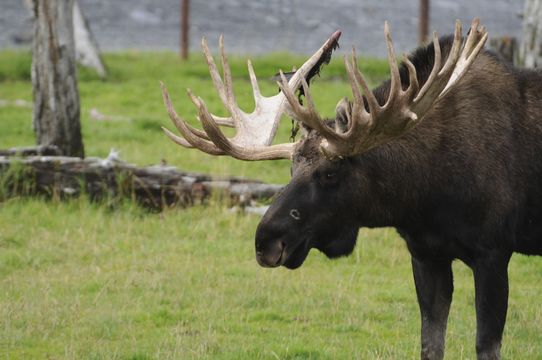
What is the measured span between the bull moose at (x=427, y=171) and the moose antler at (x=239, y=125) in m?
0.02

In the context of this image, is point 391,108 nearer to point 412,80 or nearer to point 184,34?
point 412,80

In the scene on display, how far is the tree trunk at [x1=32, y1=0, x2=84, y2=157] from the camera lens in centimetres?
1248

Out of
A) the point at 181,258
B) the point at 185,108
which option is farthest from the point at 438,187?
the point at 185,108

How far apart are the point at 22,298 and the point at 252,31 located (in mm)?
17843

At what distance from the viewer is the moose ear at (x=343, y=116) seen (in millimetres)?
6734

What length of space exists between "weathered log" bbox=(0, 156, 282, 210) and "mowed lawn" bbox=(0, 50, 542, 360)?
141 mm

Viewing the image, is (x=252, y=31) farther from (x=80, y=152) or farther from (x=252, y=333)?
(x=252, y=333)

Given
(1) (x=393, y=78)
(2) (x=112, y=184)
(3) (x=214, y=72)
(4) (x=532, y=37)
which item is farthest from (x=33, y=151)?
(1) (x=393, y=78)

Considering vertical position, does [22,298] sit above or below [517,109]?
below

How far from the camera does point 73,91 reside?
12641 mm

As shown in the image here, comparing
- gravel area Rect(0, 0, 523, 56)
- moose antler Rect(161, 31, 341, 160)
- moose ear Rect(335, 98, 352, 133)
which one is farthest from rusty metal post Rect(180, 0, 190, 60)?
moose ear Rect(335, 98, 352, 133)

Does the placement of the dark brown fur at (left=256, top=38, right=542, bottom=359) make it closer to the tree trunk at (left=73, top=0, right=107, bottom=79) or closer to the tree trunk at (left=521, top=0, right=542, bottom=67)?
the tree trunk at (left=521, top=0, right=542, bottom=67)

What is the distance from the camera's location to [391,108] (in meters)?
6.54

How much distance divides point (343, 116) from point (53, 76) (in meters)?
6.36
